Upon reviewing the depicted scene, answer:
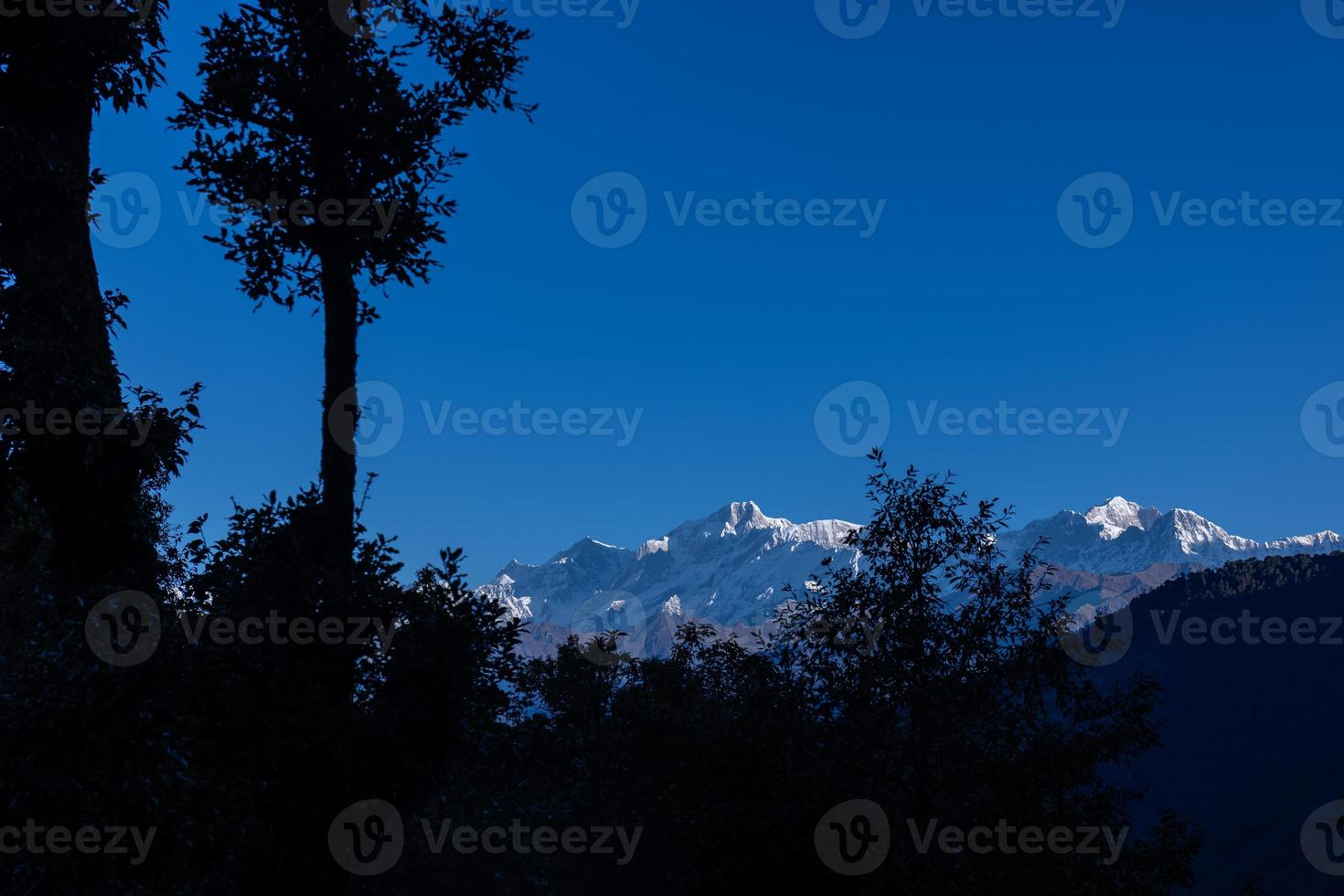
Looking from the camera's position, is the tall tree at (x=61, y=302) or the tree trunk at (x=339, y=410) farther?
the tree trunk at (x=339, y=410)

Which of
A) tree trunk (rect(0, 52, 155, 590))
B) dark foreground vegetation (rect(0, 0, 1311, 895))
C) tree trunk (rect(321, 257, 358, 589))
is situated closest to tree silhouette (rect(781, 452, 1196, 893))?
dark foreground vegetation (rect(0, 0, 1311, 895))

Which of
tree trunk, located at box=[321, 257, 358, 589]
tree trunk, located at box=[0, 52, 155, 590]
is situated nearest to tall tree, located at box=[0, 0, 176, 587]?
tree trunk, located at box=[0, 52, 155, 590]

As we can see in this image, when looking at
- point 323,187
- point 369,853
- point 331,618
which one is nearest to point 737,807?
point 369,853

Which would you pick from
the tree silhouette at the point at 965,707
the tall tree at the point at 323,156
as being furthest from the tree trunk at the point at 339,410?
the tree silhouette at the point at 965,707

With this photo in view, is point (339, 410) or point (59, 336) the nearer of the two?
point (59, 336)

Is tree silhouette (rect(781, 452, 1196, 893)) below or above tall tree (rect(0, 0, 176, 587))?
below

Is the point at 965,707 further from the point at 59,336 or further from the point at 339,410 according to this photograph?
the point at 59,336

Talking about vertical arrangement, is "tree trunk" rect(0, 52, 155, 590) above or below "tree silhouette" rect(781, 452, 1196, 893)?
above

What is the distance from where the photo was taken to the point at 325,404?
20125 millimetres

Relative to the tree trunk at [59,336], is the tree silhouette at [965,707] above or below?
below

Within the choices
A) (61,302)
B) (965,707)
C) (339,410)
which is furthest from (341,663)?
(965,707)

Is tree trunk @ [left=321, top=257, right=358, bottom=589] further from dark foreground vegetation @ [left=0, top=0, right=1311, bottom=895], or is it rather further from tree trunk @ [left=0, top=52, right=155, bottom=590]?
tree trunk @ [left=0, top=52, right=155, bottom=590]

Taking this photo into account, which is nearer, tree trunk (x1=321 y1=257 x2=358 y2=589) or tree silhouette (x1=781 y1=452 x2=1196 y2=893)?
tree trunk (x1=321 y1=257 x2=358 y2=589)

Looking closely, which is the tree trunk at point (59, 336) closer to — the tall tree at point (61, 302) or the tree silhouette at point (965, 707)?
the tall tree at point (61, 302)
